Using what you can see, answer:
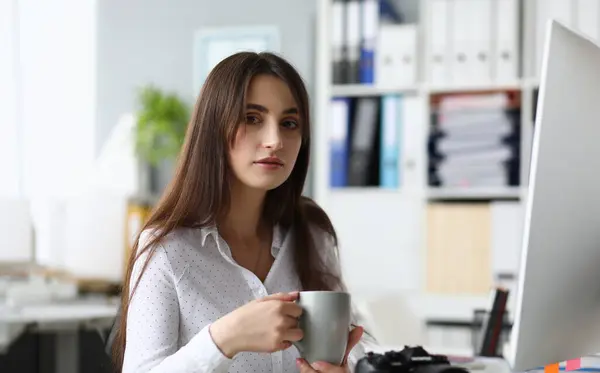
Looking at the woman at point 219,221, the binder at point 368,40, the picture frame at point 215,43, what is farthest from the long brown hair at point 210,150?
the picture frame at point 215,43

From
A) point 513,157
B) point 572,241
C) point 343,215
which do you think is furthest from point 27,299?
point 572,241

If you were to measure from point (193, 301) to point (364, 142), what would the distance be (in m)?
2.41

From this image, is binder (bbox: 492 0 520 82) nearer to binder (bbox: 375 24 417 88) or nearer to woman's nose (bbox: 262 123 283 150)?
binder (bbox: 375 24 417 88)

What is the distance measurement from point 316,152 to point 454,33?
0.80 m

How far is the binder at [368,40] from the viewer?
353 centimetres

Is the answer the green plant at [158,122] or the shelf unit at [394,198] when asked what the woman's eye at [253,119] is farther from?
the green plant at [158,122]

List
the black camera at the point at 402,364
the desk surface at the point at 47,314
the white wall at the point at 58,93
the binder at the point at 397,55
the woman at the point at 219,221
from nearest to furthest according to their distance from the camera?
the black camera at the point at 402,364 < the woman at the point at 219,221 < the desk surface at the point at 47,314 < the binder at the point at 397,55 < the white wall at the point at 58,93

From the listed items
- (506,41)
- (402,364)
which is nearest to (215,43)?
(506,41)

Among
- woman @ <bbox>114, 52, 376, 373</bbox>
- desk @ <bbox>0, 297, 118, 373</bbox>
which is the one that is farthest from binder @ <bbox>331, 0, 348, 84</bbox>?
woman @ <bbox>114, 52, 376, 373</bbox>

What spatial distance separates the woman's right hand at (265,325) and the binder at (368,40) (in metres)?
2.71

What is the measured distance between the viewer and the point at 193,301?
118 cm

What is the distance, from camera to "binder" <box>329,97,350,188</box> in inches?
140

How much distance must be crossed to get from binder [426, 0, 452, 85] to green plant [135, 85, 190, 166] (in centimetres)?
144

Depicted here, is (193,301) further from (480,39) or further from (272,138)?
(480,39)
